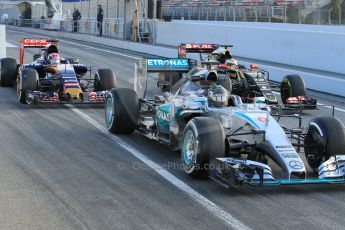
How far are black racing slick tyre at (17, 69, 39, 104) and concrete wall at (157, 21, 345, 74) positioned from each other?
9.98 metres

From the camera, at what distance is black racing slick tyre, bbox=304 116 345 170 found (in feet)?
27.2

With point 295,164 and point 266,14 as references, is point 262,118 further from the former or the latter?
point 266,14

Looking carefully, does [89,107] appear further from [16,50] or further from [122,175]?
[16,50]

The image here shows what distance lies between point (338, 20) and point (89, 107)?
13795 mm

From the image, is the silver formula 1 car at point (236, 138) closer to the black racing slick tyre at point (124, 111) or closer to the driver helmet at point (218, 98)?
the driver helmet at point (218, 98)

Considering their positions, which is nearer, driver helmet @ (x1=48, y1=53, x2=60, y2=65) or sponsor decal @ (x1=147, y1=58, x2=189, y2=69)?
sponsor decal @ (x1=147, y1=58, x2=189, y2=69)

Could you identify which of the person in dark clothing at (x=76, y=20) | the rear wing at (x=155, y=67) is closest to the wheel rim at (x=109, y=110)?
the rear wing at (x=155, y=67)

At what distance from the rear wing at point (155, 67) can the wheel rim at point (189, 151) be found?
362cm

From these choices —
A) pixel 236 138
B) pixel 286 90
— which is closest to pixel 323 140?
pixel 236 138

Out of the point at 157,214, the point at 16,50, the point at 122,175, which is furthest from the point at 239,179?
Result: the point at 16,50

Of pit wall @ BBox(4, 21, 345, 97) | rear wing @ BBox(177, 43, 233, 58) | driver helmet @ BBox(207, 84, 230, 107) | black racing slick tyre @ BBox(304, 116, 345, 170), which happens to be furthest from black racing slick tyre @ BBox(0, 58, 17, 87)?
black racing slick tyre @ BBox(304, 116, 345, 170)

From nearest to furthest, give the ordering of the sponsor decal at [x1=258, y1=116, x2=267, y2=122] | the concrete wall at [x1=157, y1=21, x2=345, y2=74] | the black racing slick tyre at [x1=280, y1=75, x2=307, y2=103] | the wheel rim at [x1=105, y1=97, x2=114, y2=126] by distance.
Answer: the sponsor decal at [x1=258, y1=116, x2=267, y2=122] → the wheel rim at [x1=105, y1=97, x2=114, y2=126] → the black racing slick tyre at [x1=280, y1=75, x2=307, y2=103] → the concrete wall at [x1=157, y1=21, x2=345, y2=74]

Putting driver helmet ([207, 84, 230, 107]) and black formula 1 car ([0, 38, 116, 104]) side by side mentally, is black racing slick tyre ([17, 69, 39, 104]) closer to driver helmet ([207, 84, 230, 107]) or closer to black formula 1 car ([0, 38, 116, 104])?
black formula 1 car ([0, 38, 116, 104])

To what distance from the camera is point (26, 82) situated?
14.4 m
